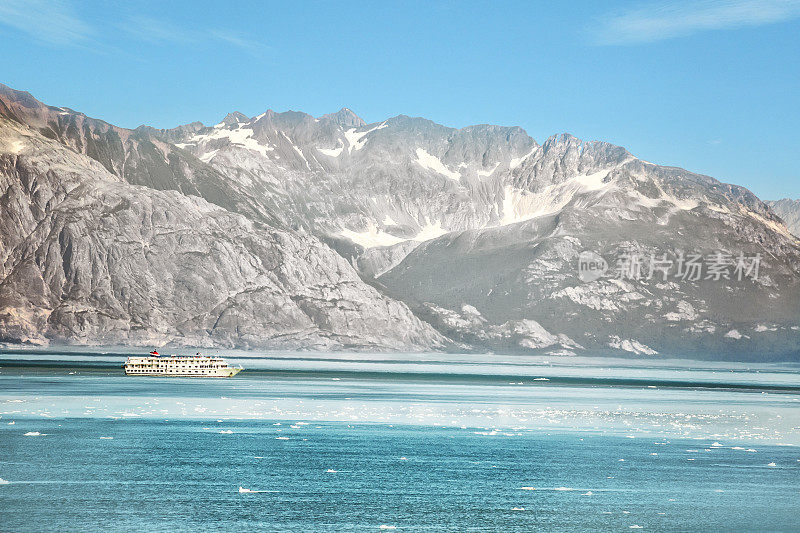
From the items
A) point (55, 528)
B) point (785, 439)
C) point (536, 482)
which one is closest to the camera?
point (55, 528)

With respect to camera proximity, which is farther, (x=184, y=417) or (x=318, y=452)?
(x=184, y=417)

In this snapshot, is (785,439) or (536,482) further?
(785,439)

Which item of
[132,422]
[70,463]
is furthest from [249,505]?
[132,422]

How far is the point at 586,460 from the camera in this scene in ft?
405

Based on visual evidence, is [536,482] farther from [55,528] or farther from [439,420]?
[439,420]

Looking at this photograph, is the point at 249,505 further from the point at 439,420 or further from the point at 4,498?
the point at 439,420

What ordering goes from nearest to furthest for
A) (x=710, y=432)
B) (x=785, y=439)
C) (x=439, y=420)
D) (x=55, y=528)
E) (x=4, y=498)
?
1. (x=55, y=528)
2. (x=4, y=498)
3. (x=785, y=439)
4. (x=710, y=432)
5. (x=439, y=420)

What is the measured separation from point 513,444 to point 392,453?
21.1 meters

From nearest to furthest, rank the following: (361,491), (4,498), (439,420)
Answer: (4,498)
(361,491)
(439,420)

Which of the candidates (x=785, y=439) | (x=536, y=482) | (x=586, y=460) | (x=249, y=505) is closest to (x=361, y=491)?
(x=249, y=505)

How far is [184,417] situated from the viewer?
167125 mm

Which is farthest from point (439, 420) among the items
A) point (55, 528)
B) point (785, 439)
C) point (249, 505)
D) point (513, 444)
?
point (55, 528)

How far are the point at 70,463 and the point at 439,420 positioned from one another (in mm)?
75175

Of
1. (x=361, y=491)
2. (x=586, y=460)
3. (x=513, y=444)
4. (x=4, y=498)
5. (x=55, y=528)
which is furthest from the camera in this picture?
(x=513, y=444)
